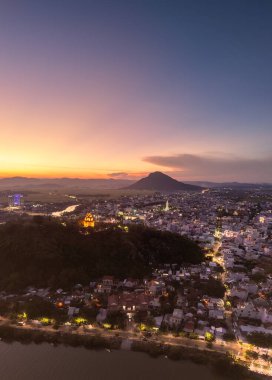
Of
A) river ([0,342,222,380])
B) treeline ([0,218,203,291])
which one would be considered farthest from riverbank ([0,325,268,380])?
treeline ([0,218,203,291])

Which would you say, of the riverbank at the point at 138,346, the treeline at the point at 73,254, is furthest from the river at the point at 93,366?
the treeline at the point at 73,254

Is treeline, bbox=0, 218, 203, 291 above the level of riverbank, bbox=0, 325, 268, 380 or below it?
above

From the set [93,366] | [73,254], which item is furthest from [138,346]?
[73,254]

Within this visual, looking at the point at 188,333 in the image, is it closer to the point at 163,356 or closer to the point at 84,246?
the point at 163,356

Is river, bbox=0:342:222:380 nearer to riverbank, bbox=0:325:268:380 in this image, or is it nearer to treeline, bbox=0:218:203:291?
riverbank, bbox=0:325:268:380

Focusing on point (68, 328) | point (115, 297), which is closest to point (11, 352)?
point (68, 328)
